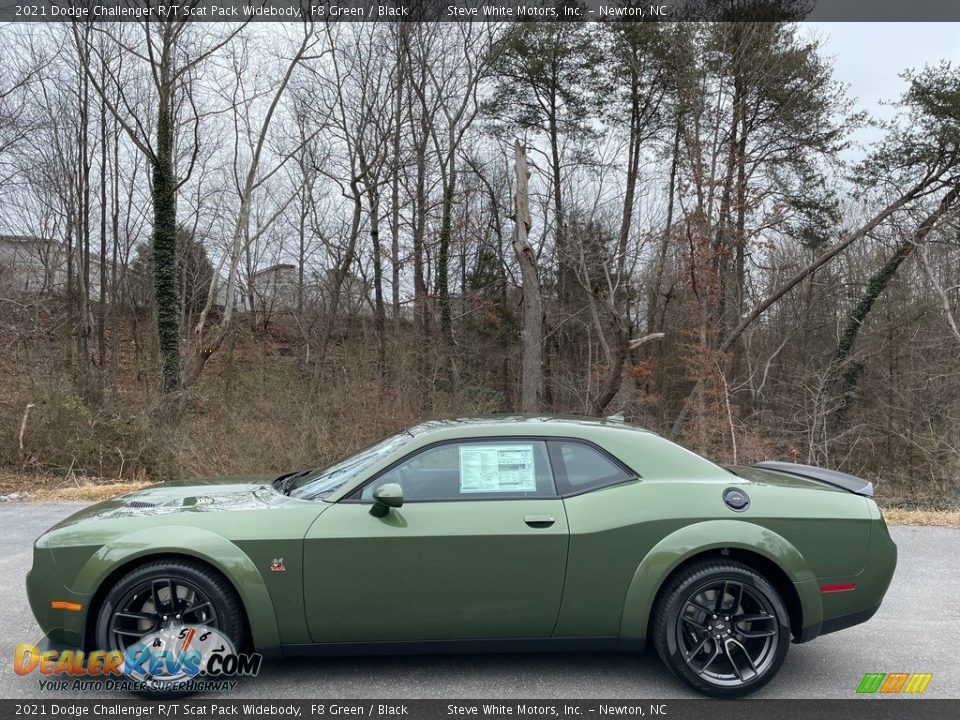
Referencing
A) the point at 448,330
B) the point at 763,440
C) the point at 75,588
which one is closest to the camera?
the point at 75,588

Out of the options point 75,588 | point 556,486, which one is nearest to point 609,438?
point 556,486

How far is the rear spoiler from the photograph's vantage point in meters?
3.91

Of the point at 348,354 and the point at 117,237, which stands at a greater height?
the point at 117,237

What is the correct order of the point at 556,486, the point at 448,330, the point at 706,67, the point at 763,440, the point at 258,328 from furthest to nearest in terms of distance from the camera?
the point at 258,328, the point at 448,330, the point at 706,67, the point at 763,440, the point at 556,486

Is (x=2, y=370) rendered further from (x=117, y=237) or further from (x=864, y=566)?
(x=864, y=566)

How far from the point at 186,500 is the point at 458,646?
5.68ft

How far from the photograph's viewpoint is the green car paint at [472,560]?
3.39 m

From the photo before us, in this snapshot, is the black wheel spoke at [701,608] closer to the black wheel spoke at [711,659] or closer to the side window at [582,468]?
the black wheel spoke at [711,659]

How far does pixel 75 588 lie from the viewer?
3352 millimetres

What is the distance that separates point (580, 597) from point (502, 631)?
43 cm

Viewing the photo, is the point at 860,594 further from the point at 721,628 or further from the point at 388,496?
the point at 388,496

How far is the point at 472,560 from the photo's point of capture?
3420mm

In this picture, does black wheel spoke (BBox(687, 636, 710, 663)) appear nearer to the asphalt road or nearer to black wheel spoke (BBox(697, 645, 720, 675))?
black wheel spoke (BBox(697, 645, 720, 675))

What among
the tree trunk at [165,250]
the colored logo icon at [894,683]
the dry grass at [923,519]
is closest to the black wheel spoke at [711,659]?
the colored logo icon at [894,683]
